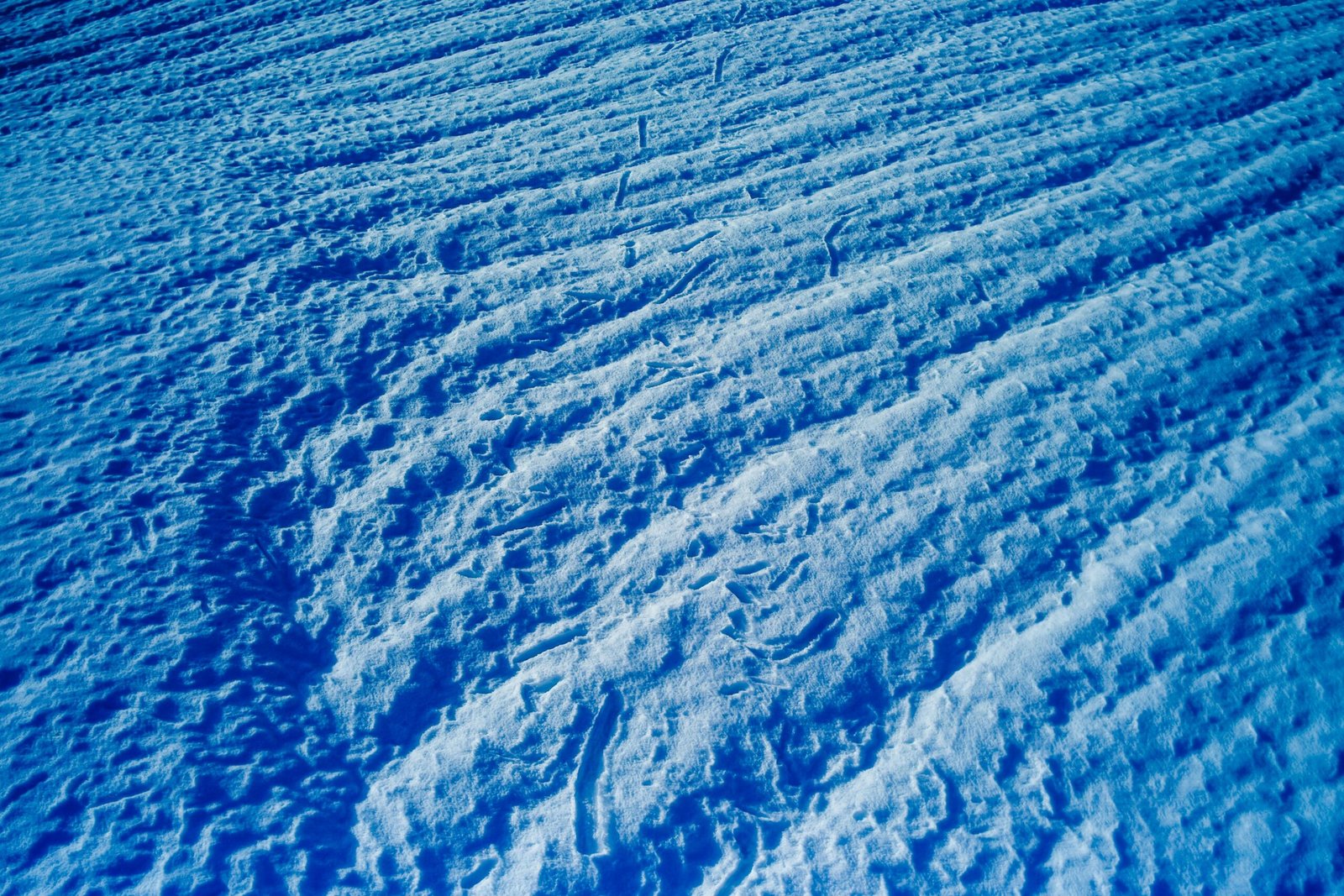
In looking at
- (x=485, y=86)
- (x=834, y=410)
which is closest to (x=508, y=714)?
(x=834, y=410)

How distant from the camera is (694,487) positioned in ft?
4.47

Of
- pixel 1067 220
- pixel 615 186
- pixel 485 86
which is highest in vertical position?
pixel 485 86

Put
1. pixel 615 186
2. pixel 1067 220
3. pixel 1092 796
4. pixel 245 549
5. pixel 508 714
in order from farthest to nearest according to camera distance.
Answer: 1. pixel 615 186
2. pixel 1067 220
3. pixel 245 549
4. pixel 508 714
5. pixel 1092 796

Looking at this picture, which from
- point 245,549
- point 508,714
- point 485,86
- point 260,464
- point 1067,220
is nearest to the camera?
point 508,714

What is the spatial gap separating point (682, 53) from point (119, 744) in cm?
218

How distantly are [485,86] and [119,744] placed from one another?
190cm

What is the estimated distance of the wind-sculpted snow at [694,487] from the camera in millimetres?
1025

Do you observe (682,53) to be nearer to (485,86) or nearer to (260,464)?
(485,86)

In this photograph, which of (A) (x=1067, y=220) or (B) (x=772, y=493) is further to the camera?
(A) (x=1067, y=220)

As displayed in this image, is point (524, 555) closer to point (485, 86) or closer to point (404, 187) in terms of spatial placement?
point (404, 187)

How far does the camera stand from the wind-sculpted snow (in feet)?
3.36

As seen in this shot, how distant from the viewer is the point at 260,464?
4.58ft

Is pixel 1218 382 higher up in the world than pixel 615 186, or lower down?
lower down

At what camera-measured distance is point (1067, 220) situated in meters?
1.74
